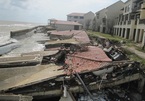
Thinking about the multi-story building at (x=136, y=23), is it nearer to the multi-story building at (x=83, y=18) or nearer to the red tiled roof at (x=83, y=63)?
the red tiled roof at (x=83, y=63)

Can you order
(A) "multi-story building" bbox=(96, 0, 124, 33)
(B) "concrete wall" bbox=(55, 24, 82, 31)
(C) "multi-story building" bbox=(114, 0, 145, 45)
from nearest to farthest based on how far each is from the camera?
(C) "multi-story building" bbox=(114, 0, 145, 45)
(A) "multi-story building" bbox=(96, 0, 124, 33)
(B) "concrete wall" bbox=(55, 24, 82, 31)

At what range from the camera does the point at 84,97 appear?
13.0 meters

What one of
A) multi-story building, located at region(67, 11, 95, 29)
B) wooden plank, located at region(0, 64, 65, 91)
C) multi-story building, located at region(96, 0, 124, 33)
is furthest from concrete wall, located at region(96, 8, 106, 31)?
wooden plank, located at region(0, 64, 65, 91)

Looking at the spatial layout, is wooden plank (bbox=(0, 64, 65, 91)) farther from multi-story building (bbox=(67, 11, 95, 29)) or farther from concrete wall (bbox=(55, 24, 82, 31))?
multi-story building (bbox=(67, 11, 95, 29))

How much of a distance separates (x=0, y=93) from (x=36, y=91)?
2.11 metres

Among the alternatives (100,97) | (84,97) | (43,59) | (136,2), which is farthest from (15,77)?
(136,2)

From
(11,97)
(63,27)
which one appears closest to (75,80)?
(11,97)

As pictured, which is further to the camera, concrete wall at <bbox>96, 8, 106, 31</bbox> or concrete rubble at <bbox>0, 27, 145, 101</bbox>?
concrete wall at <bbox>96, 8, 106, 31</bbox>

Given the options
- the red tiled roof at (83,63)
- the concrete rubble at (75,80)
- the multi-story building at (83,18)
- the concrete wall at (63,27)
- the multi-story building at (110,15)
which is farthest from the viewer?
the multi-story building at (83,18)

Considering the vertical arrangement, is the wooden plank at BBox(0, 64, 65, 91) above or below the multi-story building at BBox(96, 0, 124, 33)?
below

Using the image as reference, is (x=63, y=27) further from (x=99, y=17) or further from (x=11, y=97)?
(x=11, y=97)

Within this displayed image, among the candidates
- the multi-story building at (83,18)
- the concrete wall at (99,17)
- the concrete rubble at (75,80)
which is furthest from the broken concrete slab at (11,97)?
the multi-story building at (83,18)

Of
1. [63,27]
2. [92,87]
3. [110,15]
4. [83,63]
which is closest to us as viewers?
[92,87]

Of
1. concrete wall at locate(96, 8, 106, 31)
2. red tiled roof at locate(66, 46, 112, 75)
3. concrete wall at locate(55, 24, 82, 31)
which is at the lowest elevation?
red tiled roof at locate(66, 46, 112, 75)
